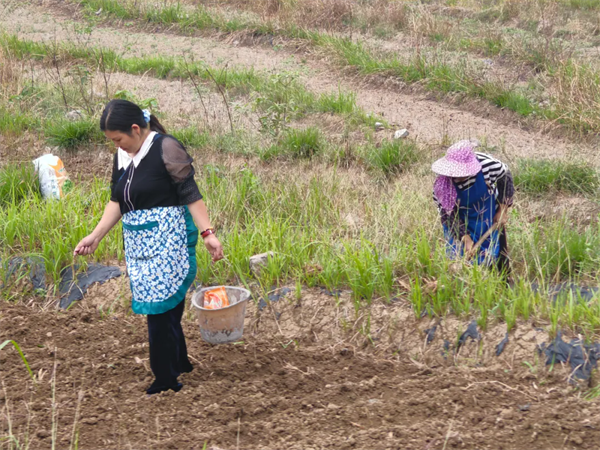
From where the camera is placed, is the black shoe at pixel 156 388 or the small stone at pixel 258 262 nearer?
the black shoe at pixel 156 388

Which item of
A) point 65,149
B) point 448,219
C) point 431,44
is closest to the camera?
point 448,219

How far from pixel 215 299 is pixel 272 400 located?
2.05 ft

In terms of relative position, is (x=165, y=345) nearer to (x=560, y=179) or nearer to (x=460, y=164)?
(x=460, y=164)

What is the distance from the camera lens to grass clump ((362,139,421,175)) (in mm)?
6873

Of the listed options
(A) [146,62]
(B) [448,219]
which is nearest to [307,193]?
(B) [448,219]

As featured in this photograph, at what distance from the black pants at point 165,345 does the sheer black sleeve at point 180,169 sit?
1.91ft

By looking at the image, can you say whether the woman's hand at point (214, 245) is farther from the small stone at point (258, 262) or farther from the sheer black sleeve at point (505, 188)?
the sheer black sleeve at point (505, 188)

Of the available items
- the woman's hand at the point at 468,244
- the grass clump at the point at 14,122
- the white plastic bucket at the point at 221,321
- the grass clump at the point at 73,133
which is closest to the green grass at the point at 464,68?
the woman's hand at the point at 468,244

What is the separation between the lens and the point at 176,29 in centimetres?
1338

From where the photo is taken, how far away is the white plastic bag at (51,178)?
6.23 metres

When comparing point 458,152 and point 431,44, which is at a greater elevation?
point 458,152

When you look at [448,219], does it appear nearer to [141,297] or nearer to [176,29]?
[141,297]

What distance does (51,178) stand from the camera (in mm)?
6270

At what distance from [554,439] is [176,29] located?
11903 mm
